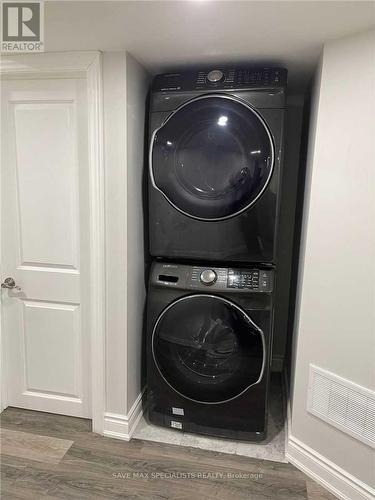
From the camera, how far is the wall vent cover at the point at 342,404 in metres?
1.53

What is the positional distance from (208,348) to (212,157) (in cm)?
101

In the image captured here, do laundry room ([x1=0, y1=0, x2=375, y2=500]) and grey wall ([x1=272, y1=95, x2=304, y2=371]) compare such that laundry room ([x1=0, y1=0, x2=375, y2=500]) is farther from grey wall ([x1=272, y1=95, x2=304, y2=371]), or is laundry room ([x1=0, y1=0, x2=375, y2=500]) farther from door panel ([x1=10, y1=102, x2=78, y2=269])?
grey wall ([x1=272, y1=95, x2=304, y2=371])

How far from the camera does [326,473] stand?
5.58 ft

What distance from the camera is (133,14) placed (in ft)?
4.44

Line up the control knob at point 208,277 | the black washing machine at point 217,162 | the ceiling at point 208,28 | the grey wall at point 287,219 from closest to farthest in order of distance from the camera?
the ceiling at point 208,28
the black washing machine at point 217,162
the control knob at point 208,277
the grey wall at point 287,219

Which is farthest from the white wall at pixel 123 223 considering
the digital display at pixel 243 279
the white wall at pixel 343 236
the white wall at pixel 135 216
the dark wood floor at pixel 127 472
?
the white wall at pixel 343 236

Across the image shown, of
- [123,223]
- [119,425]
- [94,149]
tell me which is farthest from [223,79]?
[119,425]

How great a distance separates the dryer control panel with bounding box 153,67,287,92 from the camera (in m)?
1.77

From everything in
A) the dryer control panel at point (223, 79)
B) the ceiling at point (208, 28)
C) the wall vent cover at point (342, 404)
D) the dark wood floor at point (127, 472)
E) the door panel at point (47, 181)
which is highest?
the ceiling at point (208, 28)

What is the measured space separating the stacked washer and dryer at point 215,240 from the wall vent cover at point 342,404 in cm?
26

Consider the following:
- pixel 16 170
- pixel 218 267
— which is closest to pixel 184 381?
pixel 218 267

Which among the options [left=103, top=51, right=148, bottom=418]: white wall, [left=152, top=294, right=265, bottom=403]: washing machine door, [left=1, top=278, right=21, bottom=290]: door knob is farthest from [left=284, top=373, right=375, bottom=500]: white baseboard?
[left=1, top=278, right=21, bottom=290]: door knob

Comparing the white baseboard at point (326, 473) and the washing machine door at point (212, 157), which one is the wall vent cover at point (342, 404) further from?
the washing machine door at point (212, 157)

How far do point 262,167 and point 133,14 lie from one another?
2.82ft
